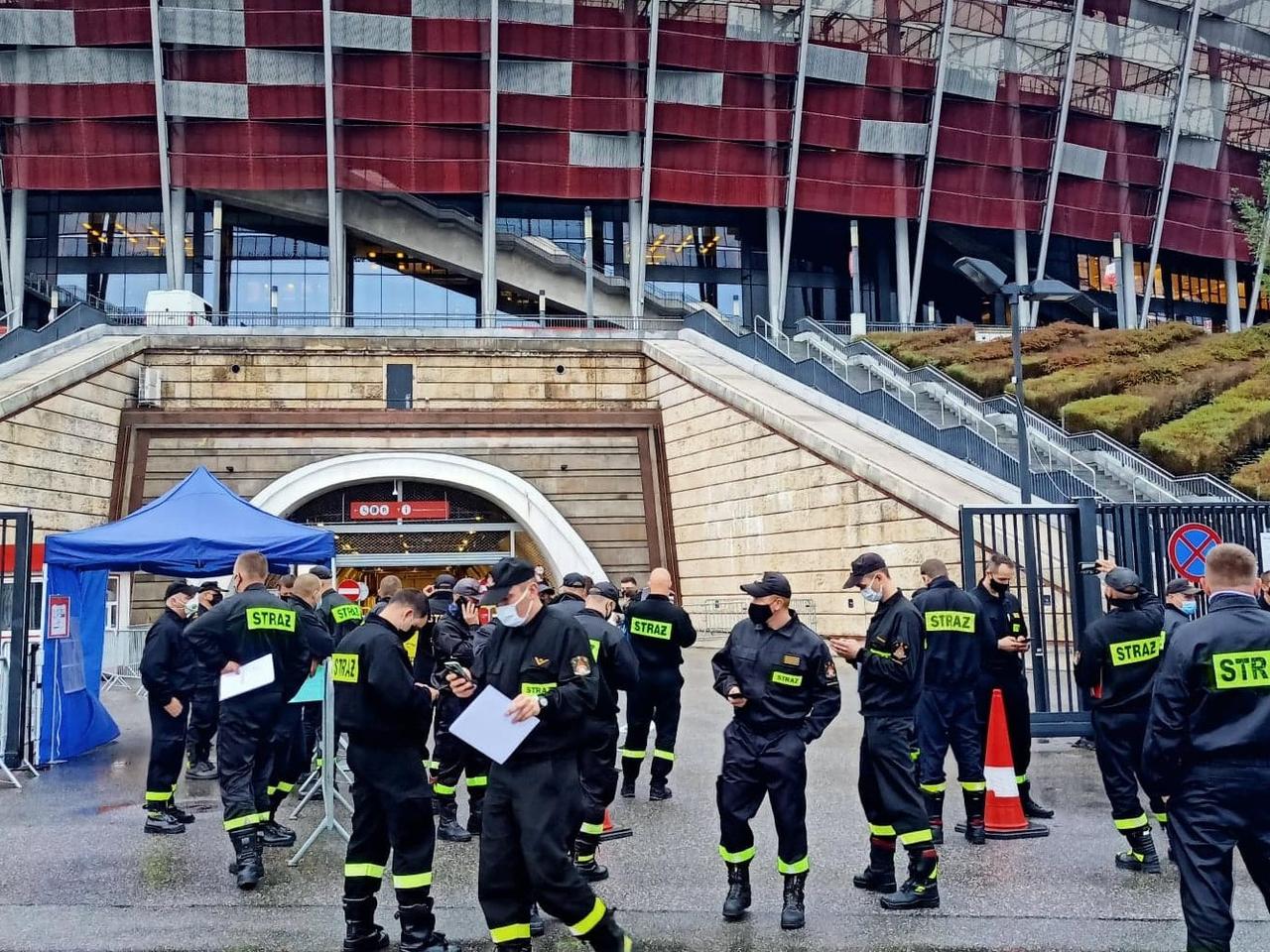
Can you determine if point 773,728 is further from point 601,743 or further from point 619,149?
point 619,149

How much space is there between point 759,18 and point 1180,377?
20.9 meters

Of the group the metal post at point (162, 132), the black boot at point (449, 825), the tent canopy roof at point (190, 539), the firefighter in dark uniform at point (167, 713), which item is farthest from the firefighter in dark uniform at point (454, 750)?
the metal post at point (162, 132)

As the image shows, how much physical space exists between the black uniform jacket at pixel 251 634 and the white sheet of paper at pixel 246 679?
0.26 ft

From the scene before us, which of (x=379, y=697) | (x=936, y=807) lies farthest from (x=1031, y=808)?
(x=379, y=697)

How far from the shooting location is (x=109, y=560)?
11.9 metres

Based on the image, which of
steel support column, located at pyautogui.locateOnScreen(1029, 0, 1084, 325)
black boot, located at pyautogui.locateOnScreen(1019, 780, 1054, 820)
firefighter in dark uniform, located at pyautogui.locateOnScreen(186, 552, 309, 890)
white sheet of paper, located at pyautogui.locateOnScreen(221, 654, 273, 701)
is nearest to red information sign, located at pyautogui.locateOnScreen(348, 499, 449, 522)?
firefighter in dark uniform, located at pyautogui.locateOnScreen(186, 552, 309, 890)

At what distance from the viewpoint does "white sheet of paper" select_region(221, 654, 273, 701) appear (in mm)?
6922

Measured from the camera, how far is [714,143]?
4031 centimetres

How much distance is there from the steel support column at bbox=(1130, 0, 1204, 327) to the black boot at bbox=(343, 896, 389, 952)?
4646 centimetres

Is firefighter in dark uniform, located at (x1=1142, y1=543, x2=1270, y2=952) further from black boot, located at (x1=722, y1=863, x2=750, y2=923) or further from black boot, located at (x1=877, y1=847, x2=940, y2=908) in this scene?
black boot, located at (x1=722, y1=863, x2=750, y2=923)

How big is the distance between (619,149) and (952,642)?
3468 cm

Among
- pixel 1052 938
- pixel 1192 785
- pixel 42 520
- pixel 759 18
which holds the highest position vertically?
pixel 759 18

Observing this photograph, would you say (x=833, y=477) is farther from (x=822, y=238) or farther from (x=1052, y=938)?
(x=822, y=238)

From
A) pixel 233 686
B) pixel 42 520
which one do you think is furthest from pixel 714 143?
pixel 233 686
